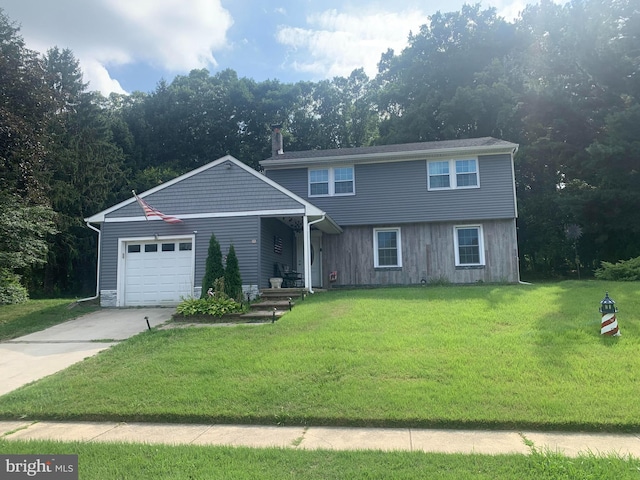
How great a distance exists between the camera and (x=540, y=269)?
2547 cm

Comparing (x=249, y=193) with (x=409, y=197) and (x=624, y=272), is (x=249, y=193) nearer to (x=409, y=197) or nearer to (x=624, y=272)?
(x=409, y=197)

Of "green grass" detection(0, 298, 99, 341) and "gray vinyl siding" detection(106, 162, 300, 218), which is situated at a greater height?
"gray vinyl siding" detection(106, 162, 300, 218)

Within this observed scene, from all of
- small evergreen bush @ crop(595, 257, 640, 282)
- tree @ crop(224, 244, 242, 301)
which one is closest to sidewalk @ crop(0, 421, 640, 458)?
tree @ crop(224, 244, 242, 301)

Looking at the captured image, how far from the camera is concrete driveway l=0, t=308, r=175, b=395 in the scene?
7.90 m

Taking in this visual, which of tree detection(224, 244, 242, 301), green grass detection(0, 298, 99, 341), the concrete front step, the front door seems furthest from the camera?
the front door

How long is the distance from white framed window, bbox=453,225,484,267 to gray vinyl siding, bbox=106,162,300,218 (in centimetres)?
642

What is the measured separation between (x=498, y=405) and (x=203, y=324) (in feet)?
23.2

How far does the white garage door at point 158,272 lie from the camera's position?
14305 mm

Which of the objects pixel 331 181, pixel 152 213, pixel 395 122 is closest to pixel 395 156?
pixel 331 181

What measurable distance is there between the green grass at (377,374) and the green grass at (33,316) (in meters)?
4.35

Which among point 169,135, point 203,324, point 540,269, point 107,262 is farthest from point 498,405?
point 169,135

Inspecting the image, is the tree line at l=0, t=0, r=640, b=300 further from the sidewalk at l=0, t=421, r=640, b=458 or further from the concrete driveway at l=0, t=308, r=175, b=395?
the sidewalk at l=0, t=421, r=640, b=458

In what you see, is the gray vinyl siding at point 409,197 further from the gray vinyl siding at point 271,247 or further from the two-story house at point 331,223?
the gray vinyl siding at point 271,247

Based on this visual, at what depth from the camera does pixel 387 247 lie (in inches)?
670
